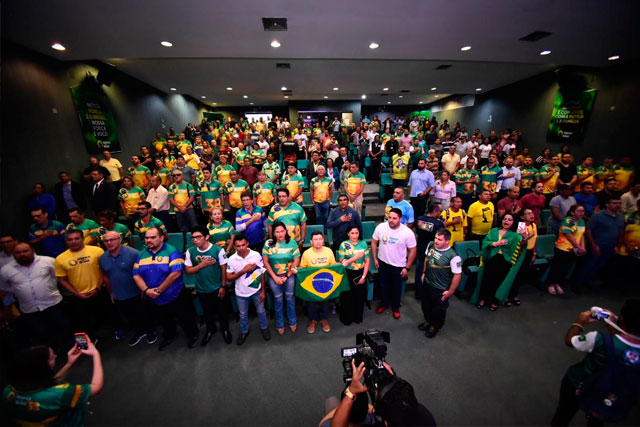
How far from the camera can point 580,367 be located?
2.02 m

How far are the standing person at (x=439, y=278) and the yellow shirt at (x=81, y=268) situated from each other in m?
4.69

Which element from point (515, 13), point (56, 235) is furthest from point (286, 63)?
point (56, 235)

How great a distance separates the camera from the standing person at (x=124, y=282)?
336cm

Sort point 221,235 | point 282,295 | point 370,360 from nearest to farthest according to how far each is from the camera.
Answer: point 370,360 < point 282,295 < point 221,235

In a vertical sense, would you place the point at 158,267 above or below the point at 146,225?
below

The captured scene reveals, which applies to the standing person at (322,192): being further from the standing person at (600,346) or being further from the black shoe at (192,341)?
the standing person at (600,346)

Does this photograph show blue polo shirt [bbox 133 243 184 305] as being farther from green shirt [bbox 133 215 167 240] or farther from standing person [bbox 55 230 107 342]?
green shirt [bbox 133 215 167 240]

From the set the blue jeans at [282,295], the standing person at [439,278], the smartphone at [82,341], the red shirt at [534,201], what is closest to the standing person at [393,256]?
the standing person at [439,278]

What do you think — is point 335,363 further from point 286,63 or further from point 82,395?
point 286,63

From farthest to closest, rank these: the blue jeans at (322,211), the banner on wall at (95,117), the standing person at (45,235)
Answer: the banner on wall at (95,117) → the blue jeans at (322,211) → the standing person at (45,235)

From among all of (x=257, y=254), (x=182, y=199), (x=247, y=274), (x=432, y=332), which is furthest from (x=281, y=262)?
(x=182, y=199)

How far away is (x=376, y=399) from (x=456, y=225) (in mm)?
3946

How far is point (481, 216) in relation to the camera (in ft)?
15.2

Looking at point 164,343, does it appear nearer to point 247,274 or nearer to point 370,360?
point 247,274
